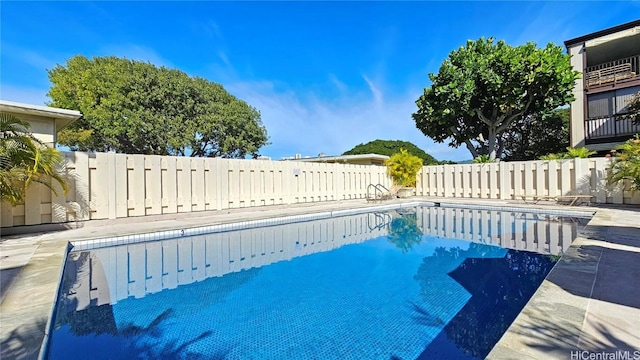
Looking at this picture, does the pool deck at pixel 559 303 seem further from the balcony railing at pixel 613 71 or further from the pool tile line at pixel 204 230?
the balcony railing at pixel 613 71

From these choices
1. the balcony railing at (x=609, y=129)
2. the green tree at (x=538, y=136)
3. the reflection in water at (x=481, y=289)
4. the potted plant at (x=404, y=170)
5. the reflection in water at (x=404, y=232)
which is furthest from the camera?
the green tree at (x=538, y=136)

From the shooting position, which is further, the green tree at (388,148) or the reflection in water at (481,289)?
the green tree at (388,148)

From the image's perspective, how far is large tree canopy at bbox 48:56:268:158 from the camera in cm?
1730

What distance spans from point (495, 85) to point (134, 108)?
20690 millimetres

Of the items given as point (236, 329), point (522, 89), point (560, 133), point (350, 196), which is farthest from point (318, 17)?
point (560, 133)

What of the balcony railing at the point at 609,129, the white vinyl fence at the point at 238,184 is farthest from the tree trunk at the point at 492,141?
the balcony railing at the point at 609,129

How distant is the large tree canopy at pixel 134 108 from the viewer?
681 inches

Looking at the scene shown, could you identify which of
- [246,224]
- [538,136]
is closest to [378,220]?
[246,224]

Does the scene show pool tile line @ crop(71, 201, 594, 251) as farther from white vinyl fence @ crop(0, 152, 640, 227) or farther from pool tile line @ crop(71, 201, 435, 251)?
white vinyl fence @ crop(0, 152, 640, 227)

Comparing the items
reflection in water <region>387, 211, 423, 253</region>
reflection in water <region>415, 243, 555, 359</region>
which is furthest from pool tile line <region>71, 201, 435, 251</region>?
reflection in water <region>415, 243, 555, 359</region>

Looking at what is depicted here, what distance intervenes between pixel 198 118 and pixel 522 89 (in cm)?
1954

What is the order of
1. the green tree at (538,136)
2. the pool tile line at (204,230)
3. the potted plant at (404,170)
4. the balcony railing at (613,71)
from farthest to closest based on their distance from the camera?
the green tree at (538,136), the potted plant at (404,170), the balcony railing at (613,71), the pool tile line at (204,230)

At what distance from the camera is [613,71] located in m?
15.1

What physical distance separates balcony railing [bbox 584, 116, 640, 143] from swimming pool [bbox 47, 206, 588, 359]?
11.3 m
